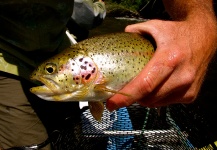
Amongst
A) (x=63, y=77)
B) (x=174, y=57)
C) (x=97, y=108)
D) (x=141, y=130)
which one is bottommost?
(x=141, y=130)

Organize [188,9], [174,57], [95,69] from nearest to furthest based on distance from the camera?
[174,57] → [95,69] → [188,9]

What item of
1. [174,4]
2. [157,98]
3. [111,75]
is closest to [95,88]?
[111,75]

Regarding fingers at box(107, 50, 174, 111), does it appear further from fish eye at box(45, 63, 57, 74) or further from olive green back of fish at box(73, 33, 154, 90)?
fish eye at box(45, 63, 57, 74)

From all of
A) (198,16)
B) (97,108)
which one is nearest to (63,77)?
(97,108)

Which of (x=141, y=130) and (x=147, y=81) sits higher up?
(x=147, y=81)

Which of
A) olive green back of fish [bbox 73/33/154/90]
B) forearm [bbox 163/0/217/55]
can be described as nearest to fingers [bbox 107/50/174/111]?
olive green back of fish [bbox 73/33/154/90]

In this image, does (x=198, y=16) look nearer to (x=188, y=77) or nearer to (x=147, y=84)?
(x=188, y=77)
